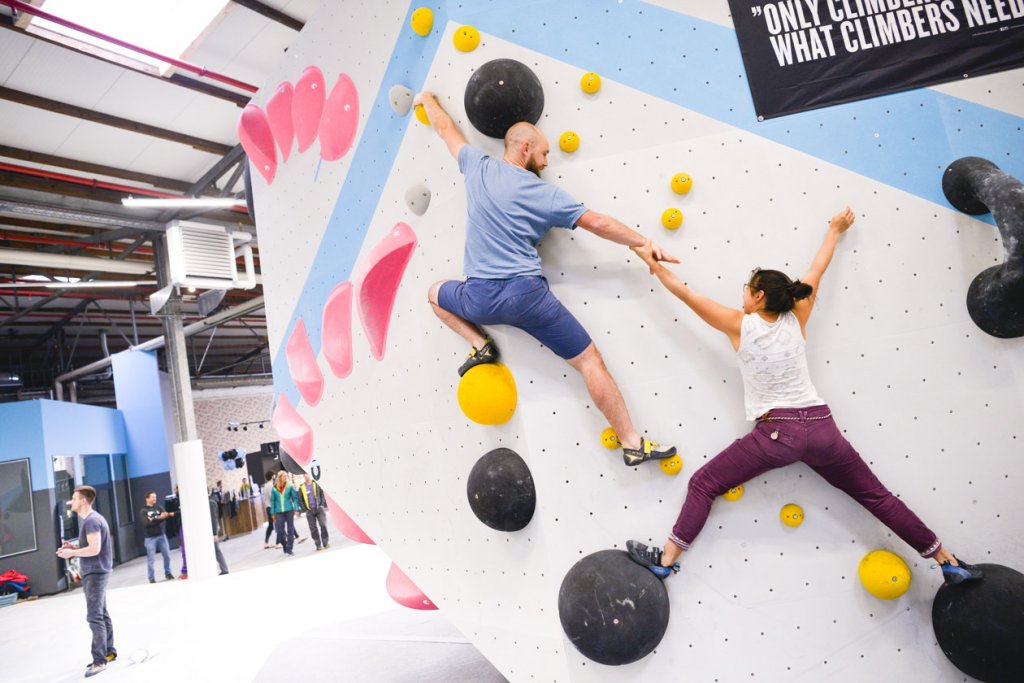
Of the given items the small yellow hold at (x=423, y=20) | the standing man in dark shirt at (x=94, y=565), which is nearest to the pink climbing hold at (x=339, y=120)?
the small yellow hold at (x=423, y=20)

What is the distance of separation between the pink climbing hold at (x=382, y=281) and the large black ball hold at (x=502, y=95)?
64cm

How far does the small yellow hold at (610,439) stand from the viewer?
7.39 feet

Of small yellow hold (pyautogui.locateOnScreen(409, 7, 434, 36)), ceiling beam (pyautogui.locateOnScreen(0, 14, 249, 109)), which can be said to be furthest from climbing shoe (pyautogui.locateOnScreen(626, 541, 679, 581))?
ceiling beam (pyautogui.locateOnScreen(0, 14, 249, 109))

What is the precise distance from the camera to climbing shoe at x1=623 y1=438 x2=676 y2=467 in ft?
7.01

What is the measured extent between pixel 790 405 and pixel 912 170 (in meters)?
1.07

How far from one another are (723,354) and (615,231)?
2.09ft

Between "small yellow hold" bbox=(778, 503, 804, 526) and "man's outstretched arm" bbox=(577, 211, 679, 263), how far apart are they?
101 cm

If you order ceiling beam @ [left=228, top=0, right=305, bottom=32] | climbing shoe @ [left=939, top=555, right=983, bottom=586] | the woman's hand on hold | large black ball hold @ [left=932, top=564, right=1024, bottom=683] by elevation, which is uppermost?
ceiling beam @ [left=228, top=0, right=305, bottom=32]

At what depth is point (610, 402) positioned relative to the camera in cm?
219

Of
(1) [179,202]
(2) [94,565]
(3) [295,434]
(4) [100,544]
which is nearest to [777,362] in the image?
(3) [295,434]

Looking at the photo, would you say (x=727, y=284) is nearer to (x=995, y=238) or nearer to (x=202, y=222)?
(x=995, y=238)

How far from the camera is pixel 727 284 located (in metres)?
2.26

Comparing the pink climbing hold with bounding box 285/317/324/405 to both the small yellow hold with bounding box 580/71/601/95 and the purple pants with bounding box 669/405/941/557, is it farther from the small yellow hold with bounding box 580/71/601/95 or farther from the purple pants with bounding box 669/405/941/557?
the purple pants with bounding box 669/405/941/557

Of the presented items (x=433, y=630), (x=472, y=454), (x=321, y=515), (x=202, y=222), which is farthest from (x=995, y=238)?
(x=321, y=515)
